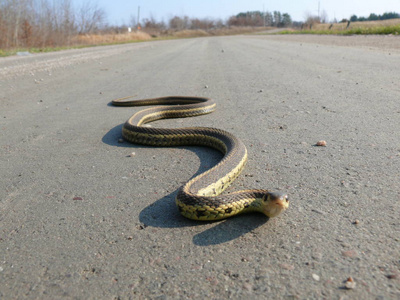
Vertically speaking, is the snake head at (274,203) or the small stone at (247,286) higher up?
the snake head at (274,203)

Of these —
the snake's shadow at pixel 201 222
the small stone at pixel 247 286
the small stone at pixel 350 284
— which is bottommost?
the small stone at pixel 247 286

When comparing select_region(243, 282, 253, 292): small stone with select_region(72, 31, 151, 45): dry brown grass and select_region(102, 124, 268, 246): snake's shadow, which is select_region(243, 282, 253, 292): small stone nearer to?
select_region(102, 124, 268, 246): snake's shadow

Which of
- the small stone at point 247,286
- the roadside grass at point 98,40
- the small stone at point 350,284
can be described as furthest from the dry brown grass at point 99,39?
the small stone at point 350,284

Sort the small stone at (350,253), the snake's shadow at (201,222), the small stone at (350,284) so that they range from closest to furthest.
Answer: the small stone at (350,284) < the small stone at (350,253) < the snake's shadow at (201,222)

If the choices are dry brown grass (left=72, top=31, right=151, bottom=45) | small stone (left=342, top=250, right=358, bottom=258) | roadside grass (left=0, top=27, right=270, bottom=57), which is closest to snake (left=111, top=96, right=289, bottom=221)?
small stone (left=342, top=250, right=358, bottom=258)

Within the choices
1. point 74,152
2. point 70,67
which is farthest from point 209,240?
point 70,67

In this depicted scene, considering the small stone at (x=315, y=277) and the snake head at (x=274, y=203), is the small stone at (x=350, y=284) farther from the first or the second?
the snake head at (x=274, y=203)

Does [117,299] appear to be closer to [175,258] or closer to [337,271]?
[175,258]

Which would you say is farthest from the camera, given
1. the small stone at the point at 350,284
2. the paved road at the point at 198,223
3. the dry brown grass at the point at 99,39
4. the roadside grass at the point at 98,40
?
the dry brown grass at the point at 99,39
